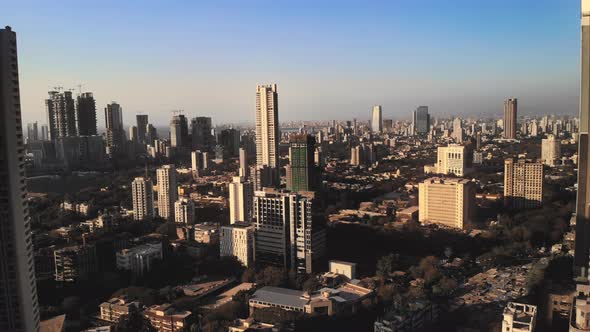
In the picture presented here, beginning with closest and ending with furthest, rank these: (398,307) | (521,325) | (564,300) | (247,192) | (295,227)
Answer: (521,325)
(564,300)
(398,307)
(295,227)
(247,192)

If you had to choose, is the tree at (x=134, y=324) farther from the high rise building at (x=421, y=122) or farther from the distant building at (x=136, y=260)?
the high rise building at (x=421, y=122)

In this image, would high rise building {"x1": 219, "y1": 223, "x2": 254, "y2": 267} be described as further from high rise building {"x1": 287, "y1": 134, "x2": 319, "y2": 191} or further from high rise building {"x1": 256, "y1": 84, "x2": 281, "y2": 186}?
high rise building {"x1": 256, "y1": 84, "x2": 281, "y2": 186}

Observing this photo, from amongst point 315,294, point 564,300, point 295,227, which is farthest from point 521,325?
point 295,227

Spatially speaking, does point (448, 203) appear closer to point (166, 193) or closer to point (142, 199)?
point (166, 193)

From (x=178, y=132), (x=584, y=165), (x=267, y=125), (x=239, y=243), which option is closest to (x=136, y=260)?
(x=239, y=243)

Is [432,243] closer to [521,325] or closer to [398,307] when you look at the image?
[398,307]

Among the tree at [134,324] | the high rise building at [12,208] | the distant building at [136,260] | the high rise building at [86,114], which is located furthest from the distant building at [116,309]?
the high rise building at [86,114]

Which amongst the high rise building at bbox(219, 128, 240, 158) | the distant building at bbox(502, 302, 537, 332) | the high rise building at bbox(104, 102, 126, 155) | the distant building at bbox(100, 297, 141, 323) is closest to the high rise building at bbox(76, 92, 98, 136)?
the high rise building at bbox(104, 102, 126, 155)
